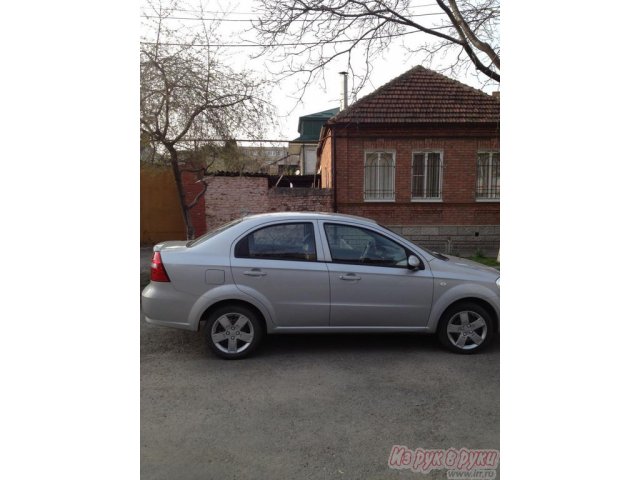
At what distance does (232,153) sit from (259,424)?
20.1 ft

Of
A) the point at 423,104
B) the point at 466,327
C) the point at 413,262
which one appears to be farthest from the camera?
the point at 423,104

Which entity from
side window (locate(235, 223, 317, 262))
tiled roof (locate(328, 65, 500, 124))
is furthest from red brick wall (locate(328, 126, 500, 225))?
side window (locate(235, 223, 317, 262))

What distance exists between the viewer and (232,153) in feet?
27.5

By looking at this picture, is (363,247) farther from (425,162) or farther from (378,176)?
(425,162)

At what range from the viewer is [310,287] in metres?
4.47

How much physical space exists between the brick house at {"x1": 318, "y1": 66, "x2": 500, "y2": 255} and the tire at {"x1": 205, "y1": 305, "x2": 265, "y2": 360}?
311 inches

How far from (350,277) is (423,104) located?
8926mm

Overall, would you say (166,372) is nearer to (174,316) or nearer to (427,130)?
(174,316)

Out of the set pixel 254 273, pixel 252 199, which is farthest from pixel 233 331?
pixel 252 199

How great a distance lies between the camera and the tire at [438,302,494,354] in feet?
15.3

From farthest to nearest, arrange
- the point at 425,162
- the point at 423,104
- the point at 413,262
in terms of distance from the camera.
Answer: the point at 425,162, the point at 423,104, the point at 413,262

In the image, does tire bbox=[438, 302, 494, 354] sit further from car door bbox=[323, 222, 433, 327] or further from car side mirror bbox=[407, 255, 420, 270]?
car side mirror bbox=[407, 255, 420, 270]

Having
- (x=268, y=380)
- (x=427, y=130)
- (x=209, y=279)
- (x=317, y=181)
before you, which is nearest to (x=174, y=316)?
(x=209, y=279)

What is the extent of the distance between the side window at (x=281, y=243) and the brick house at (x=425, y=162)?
7.52 metres
